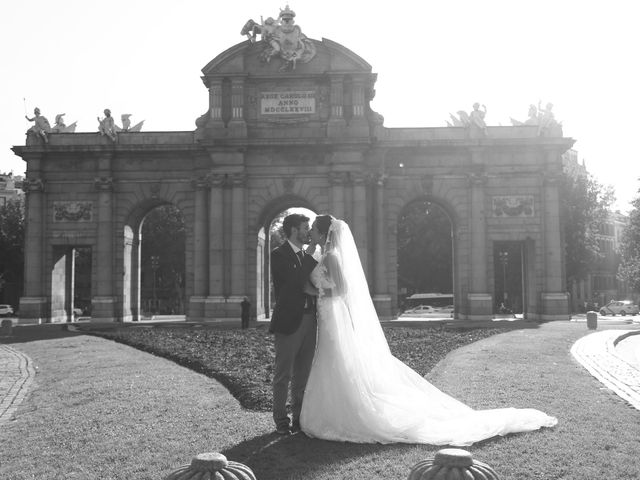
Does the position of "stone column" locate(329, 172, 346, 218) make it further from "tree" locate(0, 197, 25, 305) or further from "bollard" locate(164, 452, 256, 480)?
"tree" locate(0, 197, 25, 305)

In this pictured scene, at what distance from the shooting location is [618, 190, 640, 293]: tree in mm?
55734

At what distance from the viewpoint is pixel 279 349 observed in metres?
9.70

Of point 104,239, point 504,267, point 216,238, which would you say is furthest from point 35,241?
point 504,267

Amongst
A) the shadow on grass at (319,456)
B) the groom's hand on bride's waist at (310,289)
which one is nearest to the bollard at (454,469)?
the shadow on grass at (319,456)

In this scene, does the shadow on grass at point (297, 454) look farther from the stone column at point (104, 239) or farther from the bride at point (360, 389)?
the stone column at point (104, 239)

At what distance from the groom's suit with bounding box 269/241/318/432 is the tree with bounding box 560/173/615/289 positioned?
52151 mm

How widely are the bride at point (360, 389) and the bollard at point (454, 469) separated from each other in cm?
299

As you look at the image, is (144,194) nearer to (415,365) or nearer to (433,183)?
(433,183)

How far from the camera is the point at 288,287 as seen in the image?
31.6 ft

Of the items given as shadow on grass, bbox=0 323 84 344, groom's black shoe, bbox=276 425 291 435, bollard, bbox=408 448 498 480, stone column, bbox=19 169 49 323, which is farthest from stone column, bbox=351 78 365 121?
bollard, bbox=408 448 498 480

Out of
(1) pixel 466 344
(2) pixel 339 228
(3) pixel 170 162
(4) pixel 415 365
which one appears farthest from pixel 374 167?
(2) pixel 339 228

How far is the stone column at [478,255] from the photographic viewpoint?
3956cm

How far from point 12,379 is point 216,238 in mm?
22681

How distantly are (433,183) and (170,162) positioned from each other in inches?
583
